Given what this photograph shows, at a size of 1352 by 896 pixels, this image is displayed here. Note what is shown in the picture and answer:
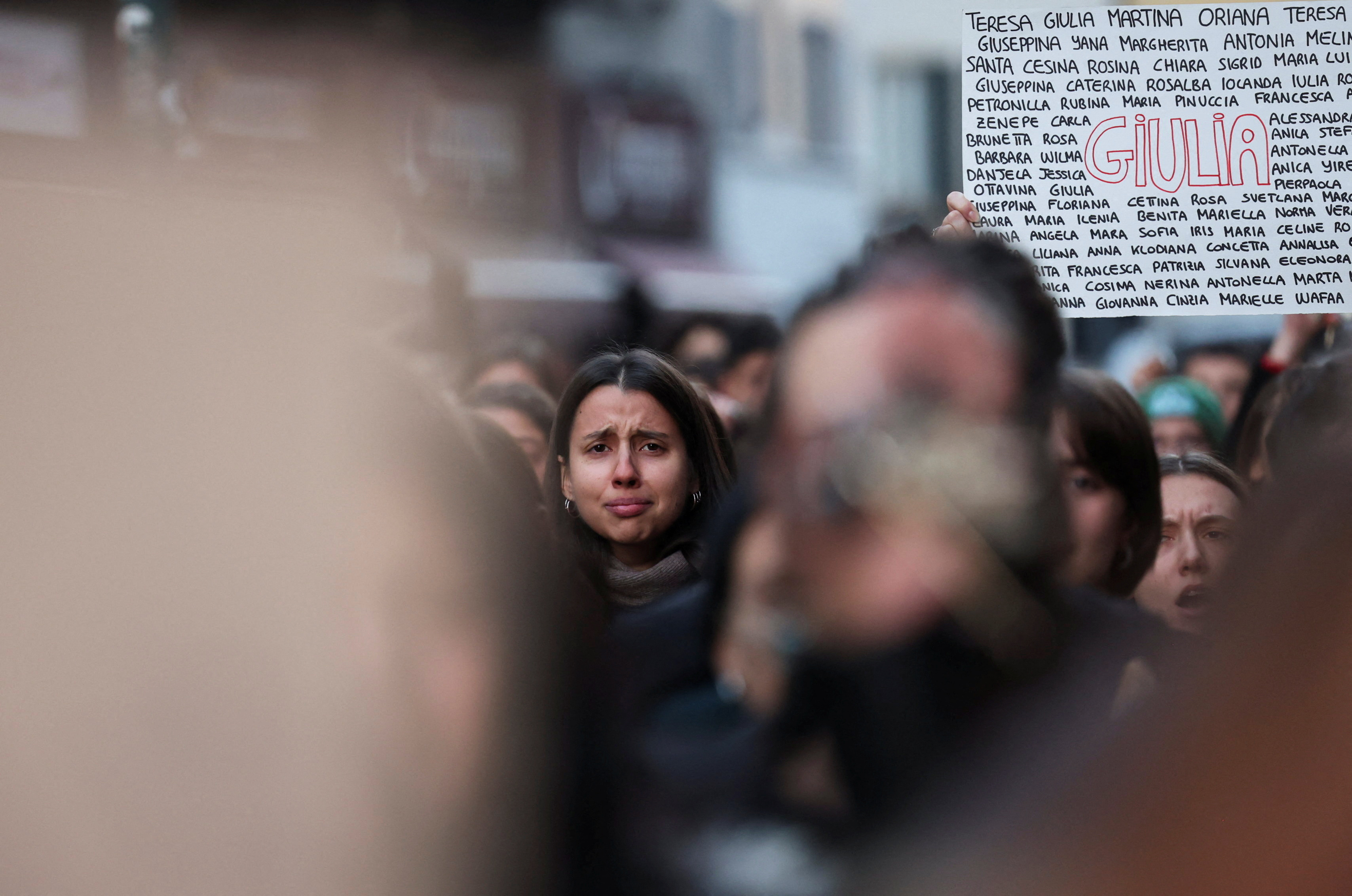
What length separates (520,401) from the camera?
3113 mm

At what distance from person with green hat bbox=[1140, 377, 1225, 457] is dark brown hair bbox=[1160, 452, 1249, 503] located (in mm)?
722

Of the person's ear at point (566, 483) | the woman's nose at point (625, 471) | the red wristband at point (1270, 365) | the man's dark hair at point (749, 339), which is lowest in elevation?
the person's ear at point (566, 483)

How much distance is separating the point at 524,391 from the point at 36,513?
2.03 metres

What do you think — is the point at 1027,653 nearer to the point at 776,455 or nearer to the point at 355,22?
the point at 776,455

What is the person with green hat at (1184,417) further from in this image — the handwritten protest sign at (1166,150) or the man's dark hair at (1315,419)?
the handwritten protest sign at (1166,150)

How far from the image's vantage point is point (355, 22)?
470 inches

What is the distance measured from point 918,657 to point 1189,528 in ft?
3.40

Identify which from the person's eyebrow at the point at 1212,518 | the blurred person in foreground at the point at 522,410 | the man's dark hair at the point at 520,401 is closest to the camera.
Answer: the person's eyebrow at the point at 1212,518

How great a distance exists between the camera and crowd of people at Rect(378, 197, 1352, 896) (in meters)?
1.22

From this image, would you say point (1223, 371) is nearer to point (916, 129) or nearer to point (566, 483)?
point (566, 483)

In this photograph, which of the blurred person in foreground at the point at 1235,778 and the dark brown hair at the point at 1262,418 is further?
the dark brown hair at the point at 1262,418

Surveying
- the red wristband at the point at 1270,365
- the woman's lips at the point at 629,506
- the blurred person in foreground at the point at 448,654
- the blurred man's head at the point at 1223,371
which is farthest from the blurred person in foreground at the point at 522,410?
the blurred man's head at the point at 1223,371

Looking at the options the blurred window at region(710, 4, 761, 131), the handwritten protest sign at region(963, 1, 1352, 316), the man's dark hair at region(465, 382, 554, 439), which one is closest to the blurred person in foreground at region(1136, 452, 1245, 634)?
the handwritten protest sign at region(963, 1, 1352, 316)

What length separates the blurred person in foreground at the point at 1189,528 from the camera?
1.87 m
